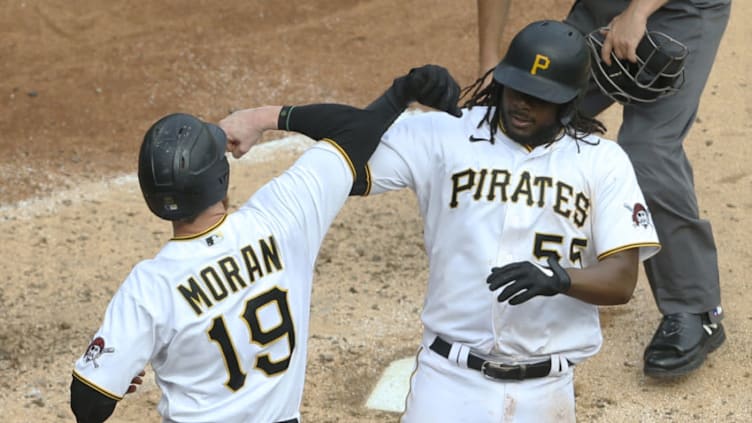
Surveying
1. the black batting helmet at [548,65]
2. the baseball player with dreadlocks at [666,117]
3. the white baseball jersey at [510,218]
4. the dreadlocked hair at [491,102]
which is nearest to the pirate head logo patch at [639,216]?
the white baseball jersey at [510,218]

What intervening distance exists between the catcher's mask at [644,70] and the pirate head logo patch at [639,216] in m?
1.25

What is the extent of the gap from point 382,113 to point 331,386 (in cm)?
210

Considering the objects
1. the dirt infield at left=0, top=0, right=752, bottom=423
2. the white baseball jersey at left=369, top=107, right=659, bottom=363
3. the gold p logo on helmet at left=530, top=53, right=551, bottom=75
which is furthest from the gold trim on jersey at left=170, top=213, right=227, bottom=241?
the dirt infield at left=0, top=0, right=752, bottom=423

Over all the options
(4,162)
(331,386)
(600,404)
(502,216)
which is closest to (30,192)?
(4,162)

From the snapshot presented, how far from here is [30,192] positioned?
7.75 meters

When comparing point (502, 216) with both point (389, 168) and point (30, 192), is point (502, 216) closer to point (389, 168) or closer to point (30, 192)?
point (389, 168)

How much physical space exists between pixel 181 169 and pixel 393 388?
243 cm

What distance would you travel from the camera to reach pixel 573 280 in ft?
11.8

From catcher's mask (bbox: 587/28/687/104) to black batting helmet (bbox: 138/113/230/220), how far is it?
2074 mm

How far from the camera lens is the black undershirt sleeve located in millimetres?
3783

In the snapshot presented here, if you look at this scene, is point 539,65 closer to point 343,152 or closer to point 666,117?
point 343,152

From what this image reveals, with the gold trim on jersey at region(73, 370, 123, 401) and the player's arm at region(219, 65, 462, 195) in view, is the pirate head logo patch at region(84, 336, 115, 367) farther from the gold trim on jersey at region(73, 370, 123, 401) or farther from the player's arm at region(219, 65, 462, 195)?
the player's arm at region(219, 65, 462, 195)

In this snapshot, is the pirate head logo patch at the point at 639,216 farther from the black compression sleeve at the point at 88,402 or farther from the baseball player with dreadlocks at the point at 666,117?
the black compression sleeve at the point at 88,402

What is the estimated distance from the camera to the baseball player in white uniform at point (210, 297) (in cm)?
334
